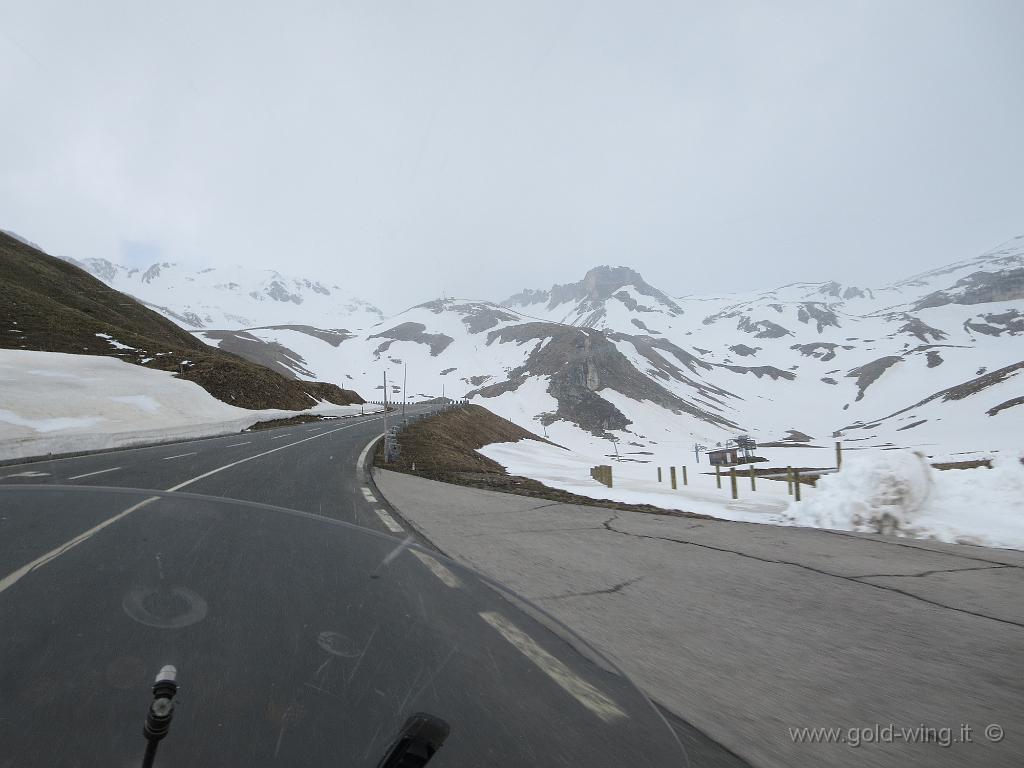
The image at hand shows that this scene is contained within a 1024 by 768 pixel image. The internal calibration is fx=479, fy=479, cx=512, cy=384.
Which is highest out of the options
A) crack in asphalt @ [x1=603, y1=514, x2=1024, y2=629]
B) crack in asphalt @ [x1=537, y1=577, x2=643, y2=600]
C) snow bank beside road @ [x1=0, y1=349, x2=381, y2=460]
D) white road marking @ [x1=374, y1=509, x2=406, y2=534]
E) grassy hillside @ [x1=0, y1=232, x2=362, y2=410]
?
grassy hillside @ [x1=0, y1=232, x2=362, y2=410]

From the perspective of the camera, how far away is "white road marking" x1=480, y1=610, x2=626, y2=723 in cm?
198

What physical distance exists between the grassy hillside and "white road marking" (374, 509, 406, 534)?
120 feet

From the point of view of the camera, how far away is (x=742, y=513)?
10.3 m

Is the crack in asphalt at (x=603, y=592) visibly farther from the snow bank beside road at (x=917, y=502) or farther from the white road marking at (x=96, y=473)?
the white road marking at (x=96, y=473)

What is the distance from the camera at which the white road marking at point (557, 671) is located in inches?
77.9

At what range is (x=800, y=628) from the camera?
345 cm

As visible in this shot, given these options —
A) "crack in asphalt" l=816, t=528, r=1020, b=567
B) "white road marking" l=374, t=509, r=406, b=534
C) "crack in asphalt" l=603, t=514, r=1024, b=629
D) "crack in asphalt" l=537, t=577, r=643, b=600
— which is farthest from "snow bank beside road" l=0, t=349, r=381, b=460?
"crack in asphalt" l=816, t=528, r=1020, b=567

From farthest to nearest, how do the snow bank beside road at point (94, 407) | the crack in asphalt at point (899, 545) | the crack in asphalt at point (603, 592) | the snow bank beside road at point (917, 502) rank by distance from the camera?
the snow bank beside road at point (94, 407)
the snow bank beside road at point (917, 502)
the crack in asphalt at point (899, 545)
the crack in asphalt at point (603, 592)

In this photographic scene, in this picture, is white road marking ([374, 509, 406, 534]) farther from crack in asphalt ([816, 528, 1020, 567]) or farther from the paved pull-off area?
crack in asphalt ([816, 528, 1020, 567])

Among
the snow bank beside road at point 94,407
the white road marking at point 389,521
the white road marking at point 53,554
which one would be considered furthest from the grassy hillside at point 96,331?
the white road marking at point 53,554

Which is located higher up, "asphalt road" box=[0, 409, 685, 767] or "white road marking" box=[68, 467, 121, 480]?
"white road marking" box=[68, 467, 121, 480]

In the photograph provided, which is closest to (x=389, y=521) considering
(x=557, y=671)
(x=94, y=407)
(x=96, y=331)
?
(x=557, y=671)

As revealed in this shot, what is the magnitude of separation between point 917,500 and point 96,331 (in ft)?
179

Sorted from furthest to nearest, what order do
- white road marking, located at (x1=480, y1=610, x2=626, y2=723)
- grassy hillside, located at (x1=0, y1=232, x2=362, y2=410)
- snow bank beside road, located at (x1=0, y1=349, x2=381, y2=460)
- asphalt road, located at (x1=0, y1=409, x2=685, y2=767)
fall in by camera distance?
grassy hillside, located at (x1=0, y1=232, x2=362, y2=410)
snow bank beside road, located at (x1=0, y1=349, x2=381, y2=460)
white road marking, located at (x1=480, y1=610, x2=626, y2=723)
asphalt road, located at (x1=0, y1=409, x2=685, y2=767)
